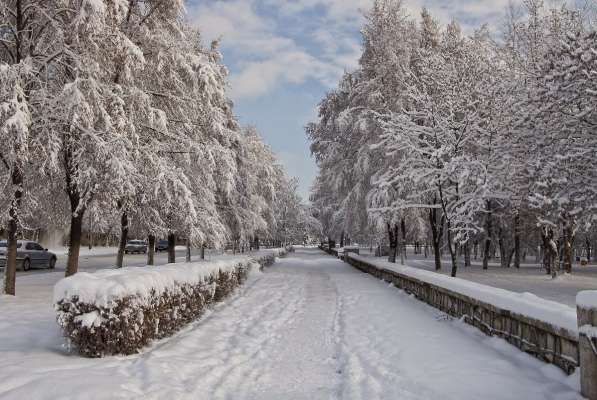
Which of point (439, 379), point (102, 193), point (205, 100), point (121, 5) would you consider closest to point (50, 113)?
point (102, 193)

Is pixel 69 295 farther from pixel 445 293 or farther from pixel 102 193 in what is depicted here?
pixel 445 293

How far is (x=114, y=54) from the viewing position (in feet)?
40.2

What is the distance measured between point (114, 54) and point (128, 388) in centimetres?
976

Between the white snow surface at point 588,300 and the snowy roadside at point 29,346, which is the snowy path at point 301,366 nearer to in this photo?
the snowy roadside at point 29,346

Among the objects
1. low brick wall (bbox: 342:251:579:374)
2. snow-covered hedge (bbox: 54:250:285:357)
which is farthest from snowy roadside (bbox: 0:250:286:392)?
low brick wall (bbox: 342:251:579:374)

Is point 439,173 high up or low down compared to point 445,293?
up

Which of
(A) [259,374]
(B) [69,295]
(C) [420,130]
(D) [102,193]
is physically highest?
(C) [420,130]

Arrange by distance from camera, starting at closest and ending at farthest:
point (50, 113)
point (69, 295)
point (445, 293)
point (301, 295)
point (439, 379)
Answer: point (439, 379), point (69, 295), point (445, 293), point (50, 113), point (301, 295)

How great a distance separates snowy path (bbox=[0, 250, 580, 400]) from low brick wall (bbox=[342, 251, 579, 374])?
161 millimetres

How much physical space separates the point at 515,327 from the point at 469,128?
35.5 feet

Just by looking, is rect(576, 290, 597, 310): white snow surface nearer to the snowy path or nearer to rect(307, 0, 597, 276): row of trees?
the snowy path

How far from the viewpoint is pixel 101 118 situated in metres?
12.1

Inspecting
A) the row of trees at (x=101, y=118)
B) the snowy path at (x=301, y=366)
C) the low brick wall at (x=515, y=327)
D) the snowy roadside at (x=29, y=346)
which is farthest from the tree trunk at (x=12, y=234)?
the low brick wall at (x=515, y=327)

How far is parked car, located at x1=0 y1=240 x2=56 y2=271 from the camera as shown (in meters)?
23.5
